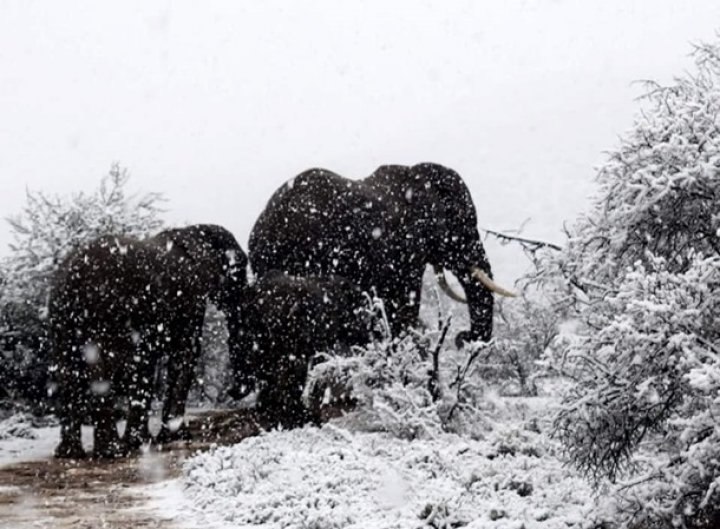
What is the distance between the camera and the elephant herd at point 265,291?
Result: 11242 mm

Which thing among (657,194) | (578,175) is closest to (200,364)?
(657,194)

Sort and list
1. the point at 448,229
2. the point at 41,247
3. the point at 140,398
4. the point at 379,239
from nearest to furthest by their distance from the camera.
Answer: the point at 140,398 → the point at 379,239 → the point at 448,229 → the point at 41,247

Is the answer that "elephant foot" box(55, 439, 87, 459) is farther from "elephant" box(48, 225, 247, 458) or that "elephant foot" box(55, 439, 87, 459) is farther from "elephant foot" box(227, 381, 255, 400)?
"elephant foot" box(227, 381, 255, 400)

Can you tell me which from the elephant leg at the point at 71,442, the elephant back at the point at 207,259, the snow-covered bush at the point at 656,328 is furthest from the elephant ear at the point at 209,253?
the snow-covered bush at the point at 656,328

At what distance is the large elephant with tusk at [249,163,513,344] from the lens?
46.5ft

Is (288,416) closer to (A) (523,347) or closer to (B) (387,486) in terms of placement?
(B) (387,486)

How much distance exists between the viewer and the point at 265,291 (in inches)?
486

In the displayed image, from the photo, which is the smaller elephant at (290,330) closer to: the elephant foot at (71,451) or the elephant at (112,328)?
the elephant at (112,328)

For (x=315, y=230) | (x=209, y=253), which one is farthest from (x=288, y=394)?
(x=315, y=230)

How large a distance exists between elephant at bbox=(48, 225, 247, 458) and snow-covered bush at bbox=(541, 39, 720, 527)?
19.3ft

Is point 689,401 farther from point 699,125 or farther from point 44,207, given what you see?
point 44,207

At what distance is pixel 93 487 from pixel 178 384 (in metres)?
3.66

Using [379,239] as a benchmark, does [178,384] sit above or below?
below

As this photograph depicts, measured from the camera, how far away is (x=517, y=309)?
22.4m
